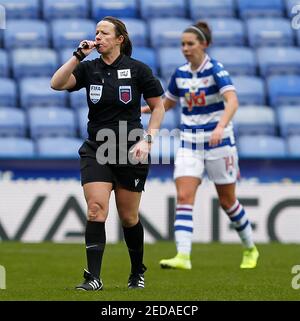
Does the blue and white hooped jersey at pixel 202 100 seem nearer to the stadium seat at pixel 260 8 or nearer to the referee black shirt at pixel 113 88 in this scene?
the referee black shirt at pixel 113 88

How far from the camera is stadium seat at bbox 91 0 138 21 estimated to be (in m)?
19.6

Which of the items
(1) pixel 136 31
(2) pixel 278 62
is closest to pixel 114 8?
(1) pixel 136 31

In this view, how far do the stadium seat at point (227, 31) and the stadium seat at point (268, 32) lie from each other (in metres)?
0.19

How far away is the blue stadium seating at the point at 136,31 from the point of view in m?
19.3

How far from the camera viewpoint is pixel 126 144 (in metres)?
8.75

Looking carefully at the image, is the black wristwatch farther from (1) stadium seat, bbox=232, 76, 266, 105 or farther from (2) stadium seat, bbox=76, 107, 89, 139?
(1) stadium seat, bbox=232, 76, 266, 105

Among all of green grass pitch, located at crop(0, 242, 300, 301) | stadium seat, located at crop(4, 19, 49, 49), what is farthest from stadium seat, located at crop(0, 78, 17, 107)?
green grass pitch, located at crop(0, 242, 300, 301)

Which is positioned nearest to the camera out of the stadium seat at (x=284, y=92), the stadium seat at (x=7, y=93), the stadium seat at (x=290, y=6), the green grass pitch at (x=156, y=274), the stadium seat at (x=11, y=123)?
the green grass pitch at (x=156, y=274)

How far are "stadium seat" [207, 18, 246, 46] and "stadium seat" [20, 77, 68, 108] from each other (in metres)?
3.06

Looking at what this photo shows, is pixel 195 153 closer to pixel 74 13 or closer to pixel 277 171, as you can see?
pixel 277 171

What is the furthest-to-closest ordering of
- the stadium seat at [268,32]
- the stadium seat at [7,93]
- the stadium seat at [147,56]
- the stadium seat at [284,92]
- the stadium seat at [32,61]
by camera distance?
the stadium seat at [268,32] → the stadium seat at [147,56] → the stadium seat at [284,92] → the stadium seat at [32,61] → the stadium seat at [7,93]

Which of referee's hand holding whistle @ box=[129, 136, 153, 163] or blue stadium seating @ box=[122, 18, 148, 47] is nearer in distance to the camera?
referee's hand holding whistle @ box=[129, 136, 153, 163]

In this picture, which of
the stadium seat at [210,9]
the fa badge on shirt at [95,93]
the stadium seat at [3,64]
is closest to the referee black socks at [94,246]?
the fa badge on shirt at [95,93]
